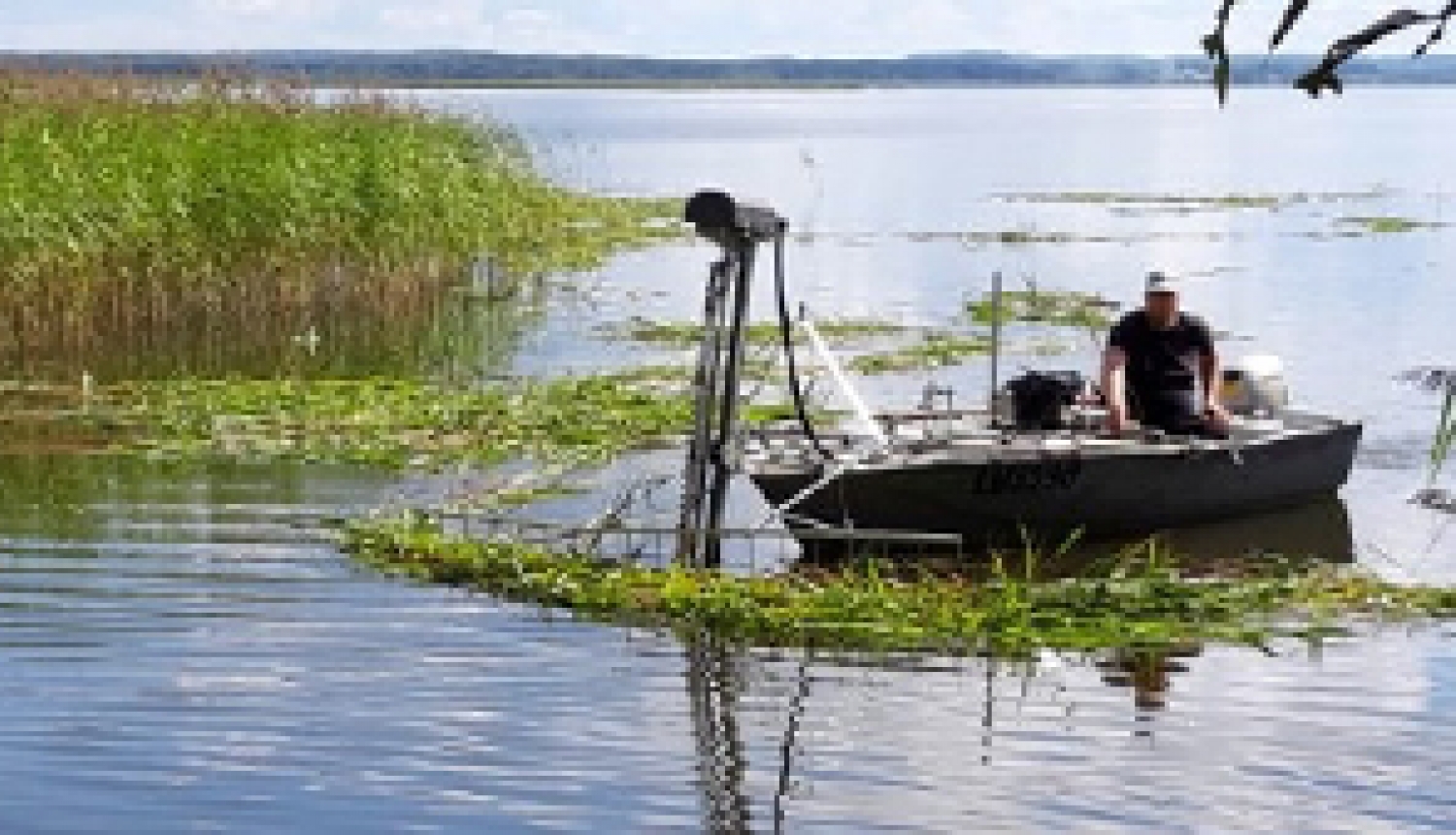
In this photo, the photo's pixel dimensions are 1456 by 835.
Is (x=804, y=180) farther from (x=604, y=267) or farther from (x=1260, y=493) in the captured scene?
(x=1260, y=493)

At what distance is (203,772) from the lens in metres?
8.07

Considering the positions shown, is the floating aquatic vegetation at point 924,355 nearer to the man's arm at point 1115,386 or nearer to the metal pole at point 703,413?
the man's arm at point 1115,386

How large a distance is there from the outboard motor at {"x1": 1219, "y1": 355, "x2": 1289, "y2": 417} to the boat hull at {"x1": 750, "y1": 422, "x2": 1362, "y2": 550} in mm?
815

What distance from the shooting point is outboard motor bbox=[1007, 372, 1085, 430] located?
12.6m

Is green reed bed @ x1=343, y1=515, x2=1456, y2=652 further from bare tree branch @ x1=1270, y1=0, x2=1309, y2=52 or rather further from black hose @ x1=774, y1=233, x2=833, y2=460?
bare tree branch @ x1=1270, y1=0, x2=1309, y2=52

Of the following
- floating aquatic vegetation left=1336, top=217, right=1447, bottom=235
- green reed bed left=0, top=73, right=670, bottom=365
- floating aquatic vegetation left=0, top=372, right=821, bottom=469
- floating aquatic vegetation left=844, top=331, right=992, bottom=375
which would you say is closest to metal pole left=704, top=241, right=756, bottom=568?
floating aquatic vegetation left=0, top=372, right=821, bottom=469

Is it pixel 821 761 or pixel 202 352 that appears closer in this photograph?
pixel 821 761

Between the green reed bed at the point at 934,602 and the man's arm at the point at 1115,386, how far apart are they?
1.24m

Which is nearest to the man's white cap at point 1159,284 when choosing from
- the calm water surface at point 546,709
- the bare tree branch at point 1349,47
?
the calm water surface at point 546,709

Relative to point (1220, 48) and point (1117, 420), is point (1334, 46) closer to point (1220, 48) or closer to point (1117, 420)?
point (1220, 48)

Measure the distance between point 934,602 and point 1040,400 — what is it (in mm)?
2532

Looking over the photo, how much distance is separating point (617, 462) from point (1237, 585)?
538 cm

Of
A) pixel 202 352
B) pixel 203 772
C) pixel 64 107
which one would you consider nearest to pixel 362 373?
pixel 202 352

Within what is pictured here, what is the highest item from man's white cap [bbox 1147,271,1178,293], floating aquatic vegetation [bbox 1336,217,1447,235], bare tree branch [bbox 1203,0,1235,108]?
floating aquatic vegetation [bbox 1336,217,1447,235]
